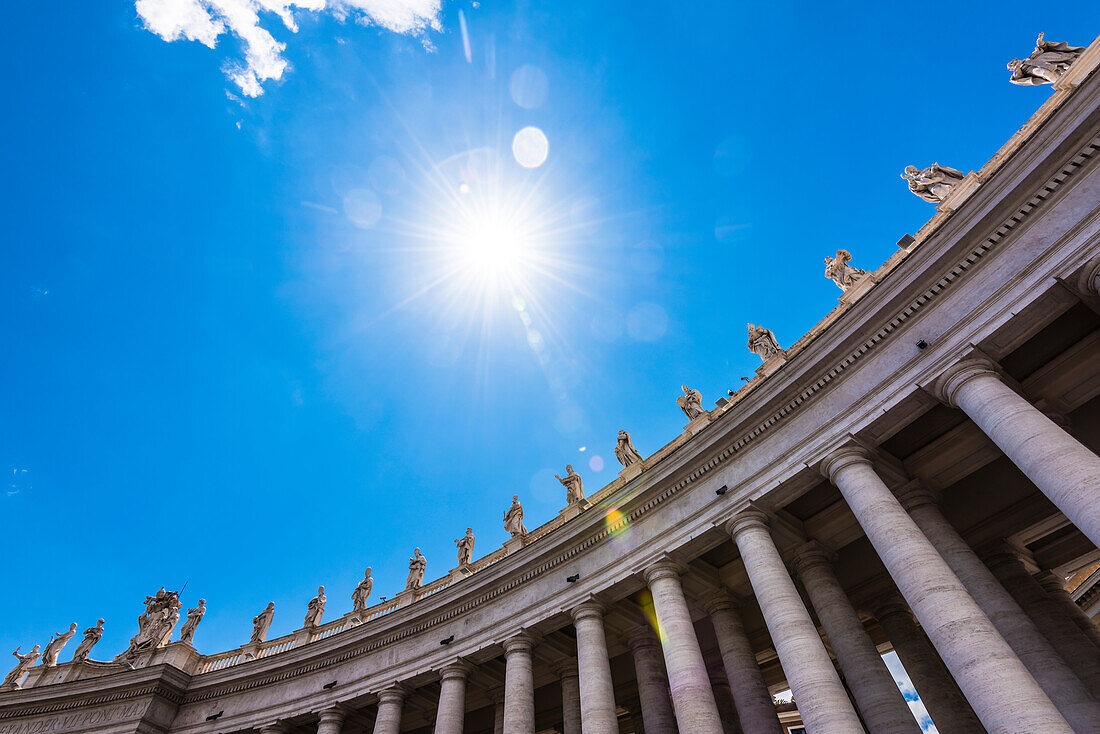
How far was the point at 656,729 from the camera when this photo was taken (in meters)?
23.0

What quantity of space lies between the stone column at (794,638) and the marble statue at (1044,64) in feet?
55.7

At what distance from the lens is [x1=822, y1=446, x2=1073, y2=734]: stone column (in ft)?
43.4

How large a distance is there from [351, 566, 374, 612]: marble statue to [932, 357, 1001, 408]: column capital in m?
32.1

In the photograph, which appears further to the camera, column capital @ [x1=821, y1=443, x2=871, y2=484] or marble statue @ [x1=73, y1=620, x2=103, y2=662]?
marble statue @ [x1=73, y1=620, x2=103, y2=662]

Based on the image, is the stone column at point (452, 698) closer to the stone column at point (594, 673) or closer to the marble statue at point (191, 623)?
the stone column at point (594, 673)

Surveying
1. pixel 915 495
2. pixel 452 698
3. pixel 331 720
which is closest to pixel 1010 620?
pixel 915 495

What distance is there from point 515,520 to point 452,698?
352 inches

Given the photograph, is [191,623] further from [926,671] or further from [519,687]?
[926,671]

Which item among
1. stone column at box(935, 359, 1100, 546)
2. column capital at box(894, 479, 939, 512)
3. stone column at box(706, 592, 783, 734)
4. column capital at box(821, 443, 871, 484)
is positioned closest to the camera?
stone column at box(935, 359, 1100, 546)

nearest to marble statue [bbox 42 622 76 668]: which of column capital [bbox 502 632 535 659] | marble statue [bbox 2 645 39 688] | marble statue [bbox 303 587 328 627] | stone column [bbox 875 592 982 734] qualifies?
marble statue [bbox 2 645 39 688]

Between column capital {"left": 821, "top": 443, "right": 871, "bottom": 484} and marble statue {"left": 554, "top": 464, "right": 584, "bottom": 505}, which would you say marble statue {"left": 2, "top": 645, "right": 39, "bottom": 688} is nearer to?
marble statue {"left": 554, "top": 464, "right": 584, "bottom": 505}

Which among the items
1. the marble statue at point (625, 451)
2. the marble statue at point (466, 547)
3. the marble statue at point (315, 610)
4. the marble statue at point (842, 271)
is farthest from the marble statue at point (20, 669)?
the marble statue at point (842, 271)

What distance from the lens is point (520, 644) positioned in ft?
85.4

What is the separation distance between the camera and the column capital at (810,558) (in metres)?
22.7
